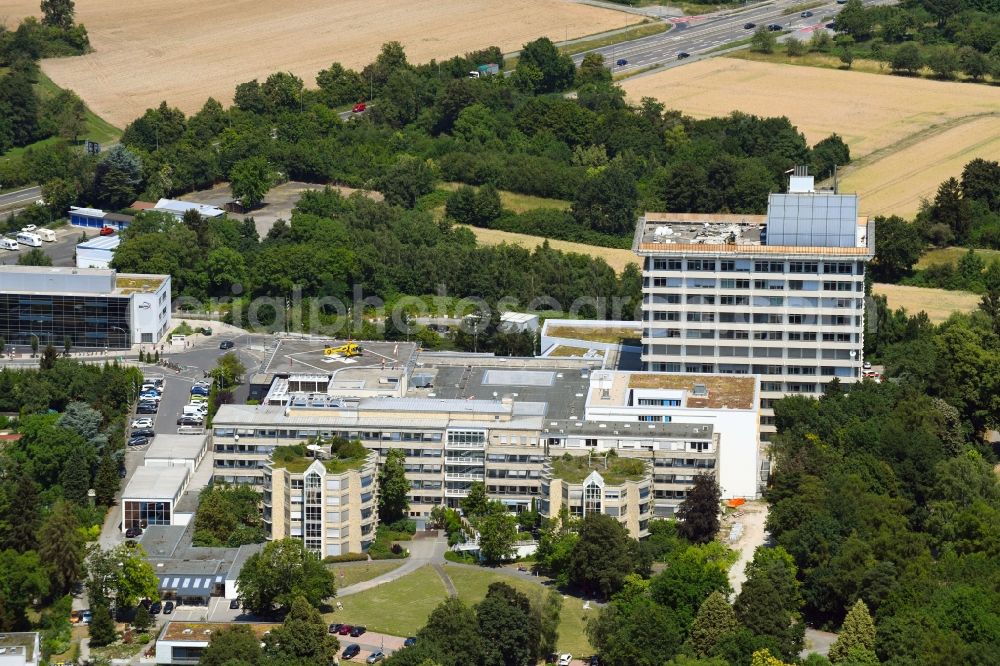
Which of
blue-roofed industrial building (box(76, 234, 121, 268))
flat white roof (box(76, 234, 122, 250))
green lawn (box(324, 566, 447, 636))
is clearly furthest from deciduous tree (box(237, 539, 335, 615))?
flat white roof (box(76, 234, 122, 250))

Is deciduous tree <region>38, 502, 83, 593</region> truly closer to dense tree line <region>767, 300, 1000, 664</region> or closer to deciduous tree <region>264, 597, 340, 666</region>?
deciduous tree <region>264, 597, 340, 666</region>

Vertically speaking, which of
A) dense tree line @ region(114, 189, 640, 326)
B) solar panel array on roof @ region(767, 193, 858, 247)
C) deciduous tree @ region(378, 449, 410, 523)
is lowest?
deciduous tree @ region(378, 449, 410, 523)

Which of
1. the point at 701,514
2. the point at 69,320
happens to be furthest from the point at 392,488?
the point at 69,320

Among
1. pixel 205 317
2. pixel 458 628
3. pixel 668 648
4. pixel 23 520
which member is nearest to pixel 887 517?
pixel 668 648

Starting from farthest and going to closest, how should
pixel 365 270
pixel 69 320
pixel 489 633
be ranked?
1. pixel 365 270
2. pixel 69 320
3. pixel 489 633

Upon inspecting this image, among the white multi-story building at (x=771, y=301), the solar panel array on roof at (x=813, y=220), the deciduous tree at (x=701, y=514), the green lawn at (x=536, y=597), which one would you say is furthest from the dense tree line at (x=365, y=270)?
the green lawn at (x=536, y=597)

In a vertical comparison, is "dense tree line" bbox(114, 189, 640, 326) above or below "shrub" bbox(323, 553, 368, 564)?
above

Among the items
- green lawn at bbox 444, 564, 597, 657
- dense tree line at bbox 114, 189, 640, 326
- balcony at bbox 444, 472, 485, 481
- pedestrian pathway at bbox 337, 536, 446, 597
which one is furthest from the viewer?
dense tree line at bbox 114, 189, 640, 326

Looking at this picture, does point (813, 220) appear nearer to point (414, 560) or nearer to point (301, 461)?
point (414, 560)
